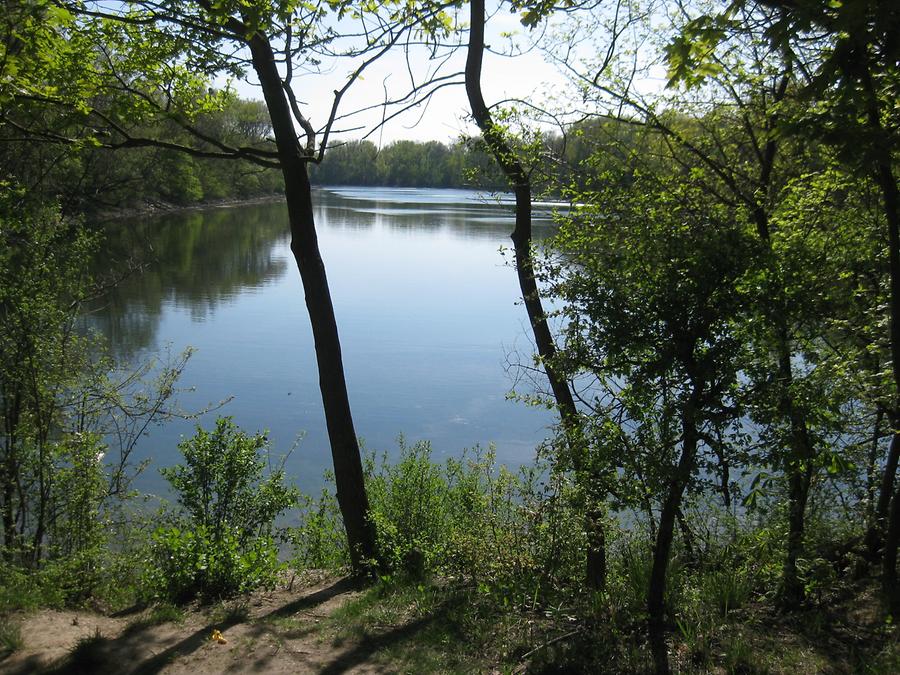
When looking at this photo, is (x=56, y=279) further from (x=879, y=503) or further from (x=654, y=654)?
(x=879, y=503)

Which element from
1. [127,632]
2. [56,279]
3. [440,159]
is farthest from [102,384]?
[440,159]

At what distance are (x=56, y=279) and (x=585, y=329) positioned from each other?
6439 mm

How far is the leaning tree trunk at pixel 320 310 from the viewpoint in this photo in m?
6.60

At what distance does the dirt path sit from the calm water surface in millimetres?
3242

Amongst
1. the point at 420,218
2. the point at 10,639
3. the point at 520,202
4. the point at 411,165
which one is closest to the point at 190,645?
the point at 10,639

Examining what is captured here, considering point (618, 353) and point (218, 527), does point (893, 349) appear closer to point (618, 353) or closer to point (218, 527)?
point (618, 353)

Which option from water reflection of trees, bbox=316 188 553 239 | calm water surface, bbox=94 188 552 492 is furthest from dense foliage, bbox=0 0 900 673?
water reflection of trees, bbox=316 188 553 239

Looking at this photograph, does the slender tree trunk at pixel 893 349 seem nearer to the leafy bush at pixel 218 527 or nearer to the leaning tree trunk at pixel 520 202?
the leaning tree trunk at pixel 520 202

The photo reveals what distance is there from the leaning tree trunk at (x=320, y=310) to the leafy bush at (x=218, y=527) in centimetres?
78

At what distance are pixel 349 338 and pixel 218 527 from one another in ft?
40.2

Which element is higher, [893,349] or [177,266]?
[893,349]

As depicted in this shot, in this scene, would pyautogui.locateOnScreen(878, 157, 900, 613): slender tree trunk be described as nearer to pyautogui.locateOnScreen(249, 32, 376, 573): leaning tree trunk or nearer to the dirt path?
the dirt path

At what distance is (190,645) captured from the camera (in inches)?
188

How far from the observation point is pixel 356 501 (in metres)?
6.90
